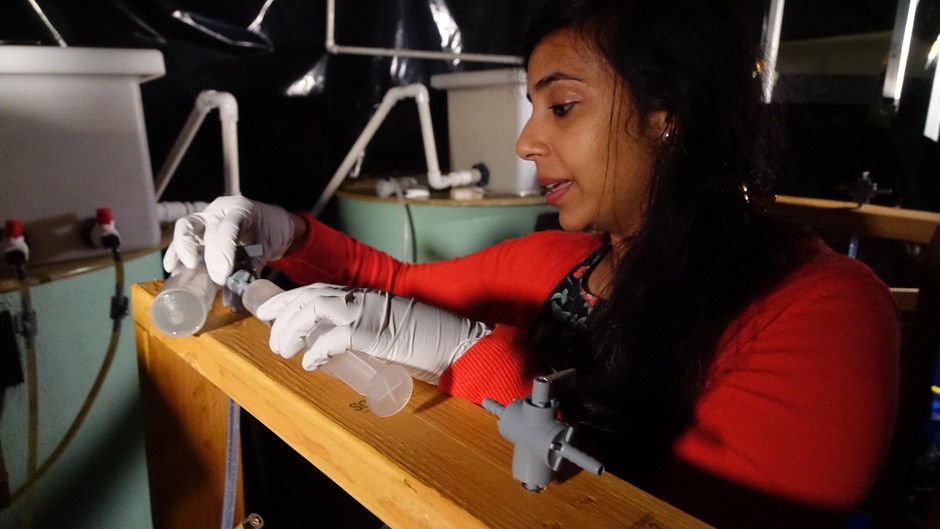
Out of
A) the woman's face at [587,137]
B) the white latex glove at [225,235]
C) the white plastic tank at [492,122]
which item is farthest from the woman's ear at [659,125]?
the white plastic tank at [492,122]

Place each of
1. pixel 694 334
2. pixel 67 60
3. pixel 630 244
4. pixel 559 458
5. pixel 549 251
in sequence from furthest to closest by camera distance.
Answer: pixel 549 251 < pixel 67 60 < pixel 630 244 < pixel 694 334 < pixel 559 458

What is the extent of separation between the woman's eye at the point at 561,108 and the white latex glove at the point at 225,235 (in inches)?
20.8

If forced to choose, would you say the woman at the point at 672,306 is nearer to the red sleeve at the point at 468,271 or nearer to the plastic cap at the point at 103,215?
the red sleeve at the point at 468,271

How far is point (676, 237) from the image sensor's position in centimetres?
81

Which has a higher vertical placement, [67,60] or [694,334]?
[67,60]

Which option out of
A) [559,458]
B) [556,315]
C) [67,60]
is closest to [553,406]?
[559,458]

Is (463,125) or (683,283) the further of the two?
(463,125)

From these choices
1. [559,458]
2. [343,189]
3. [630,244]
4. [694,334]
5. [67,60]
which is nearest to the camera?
[559,458]

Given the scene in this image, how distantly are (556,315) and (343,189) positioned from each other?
1110mm

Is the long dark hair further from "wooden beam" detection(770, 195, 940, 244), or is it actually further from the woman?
"wooden beam" detection(770, 195, 940, 244)

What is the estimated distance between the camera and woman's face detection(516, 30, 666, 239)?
835 millimetres

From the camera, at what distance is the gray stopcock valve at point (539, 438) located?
1.33ft

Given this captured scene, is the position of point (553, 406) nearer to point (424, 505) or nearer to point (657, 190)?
point (424, 505)

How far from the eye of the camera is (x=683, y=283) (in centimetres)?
78
